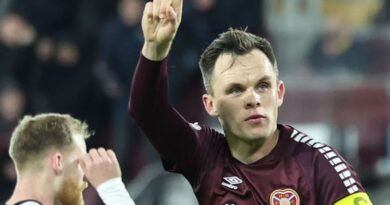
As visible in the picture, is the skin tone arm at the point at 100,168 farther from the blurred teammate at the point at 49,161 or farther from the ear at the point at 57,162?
the ear at the point at 57,162

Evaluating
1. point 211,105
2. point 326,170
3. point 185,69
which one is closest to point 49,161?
point 211,105

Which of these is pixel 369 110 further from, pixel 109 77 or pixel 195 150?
pixel 195 150

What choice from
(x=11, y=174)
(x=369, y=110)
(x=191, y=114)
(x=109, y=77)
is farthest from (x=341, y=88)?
(x=11, y=174)

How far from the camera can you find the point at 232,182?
15.6ft

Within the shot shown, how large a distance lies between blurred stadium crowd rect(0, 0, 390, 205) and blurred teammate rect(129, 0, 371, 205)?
3867mm

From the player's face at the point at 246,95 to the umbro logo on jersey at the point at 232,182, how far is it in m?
0.16

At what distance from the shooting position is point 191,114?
9242mm

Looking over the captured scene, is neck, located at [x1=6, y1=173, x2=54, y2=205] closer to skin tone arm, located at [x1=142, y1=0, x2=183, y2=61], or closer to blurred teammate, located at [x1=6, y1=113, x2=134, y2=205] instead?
blurred teammate, located at [x1=6, y1=113, x2=134, y2=205]

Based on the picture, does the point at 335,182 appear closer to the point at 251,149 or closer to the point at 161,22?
the point at 251,149

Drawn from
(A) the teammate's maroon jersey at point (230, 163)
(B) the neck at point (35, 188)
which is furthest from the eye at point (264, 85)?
(B) the neck at point (35, 188)

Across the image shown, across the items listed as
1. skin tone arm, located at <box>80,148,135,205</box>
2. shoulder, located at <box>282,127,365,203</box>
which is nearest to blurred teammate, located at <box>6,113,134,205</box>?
skin tone arm, located at <box>80,148,135,205</box>

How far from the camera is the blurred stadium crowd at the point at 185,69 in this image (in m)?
9.09

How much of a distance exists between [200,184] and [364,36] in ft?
15.8

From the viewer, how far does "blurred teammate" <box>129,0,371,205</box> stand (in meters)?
4.61
